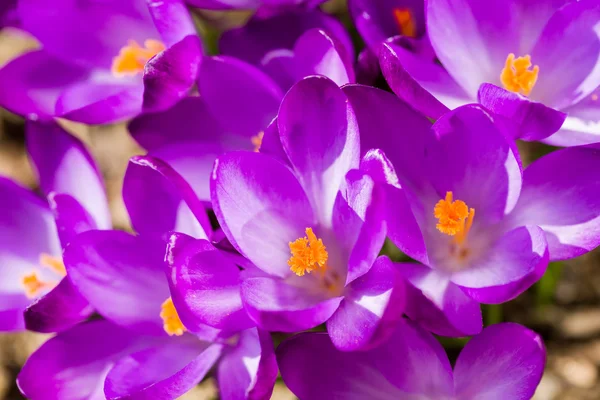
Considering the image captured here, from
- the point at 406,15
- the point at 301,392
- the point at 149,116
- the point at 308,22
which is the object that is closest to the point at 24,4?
the point at 149,116

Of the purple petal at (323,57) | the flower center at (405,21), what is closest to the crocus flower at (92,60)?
the purple petal at (323,57)

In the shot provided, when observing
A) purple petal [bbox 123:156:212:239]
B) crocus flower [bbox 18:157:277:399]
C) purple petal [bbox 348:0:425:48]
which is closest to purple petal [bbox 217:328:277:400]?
crocus flower [bbox 18:157:277:399]

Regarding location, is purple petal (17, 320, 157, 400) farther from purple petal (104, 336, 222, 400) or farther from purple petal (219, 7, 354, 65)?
purple petal (219, 7, 354, 65)

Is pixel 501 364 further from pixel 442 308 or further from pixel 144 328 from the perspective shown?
pixel 144 328

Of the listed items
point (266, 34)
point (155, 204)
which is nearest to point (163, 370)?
point (155, 204)

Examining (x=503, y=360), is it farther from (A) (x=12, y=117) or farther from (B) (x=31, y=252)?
(A) (x=12, y=117)

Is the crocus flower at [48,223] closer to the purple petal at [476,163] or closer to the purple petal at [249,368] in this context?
the purple petal at [249,368]
